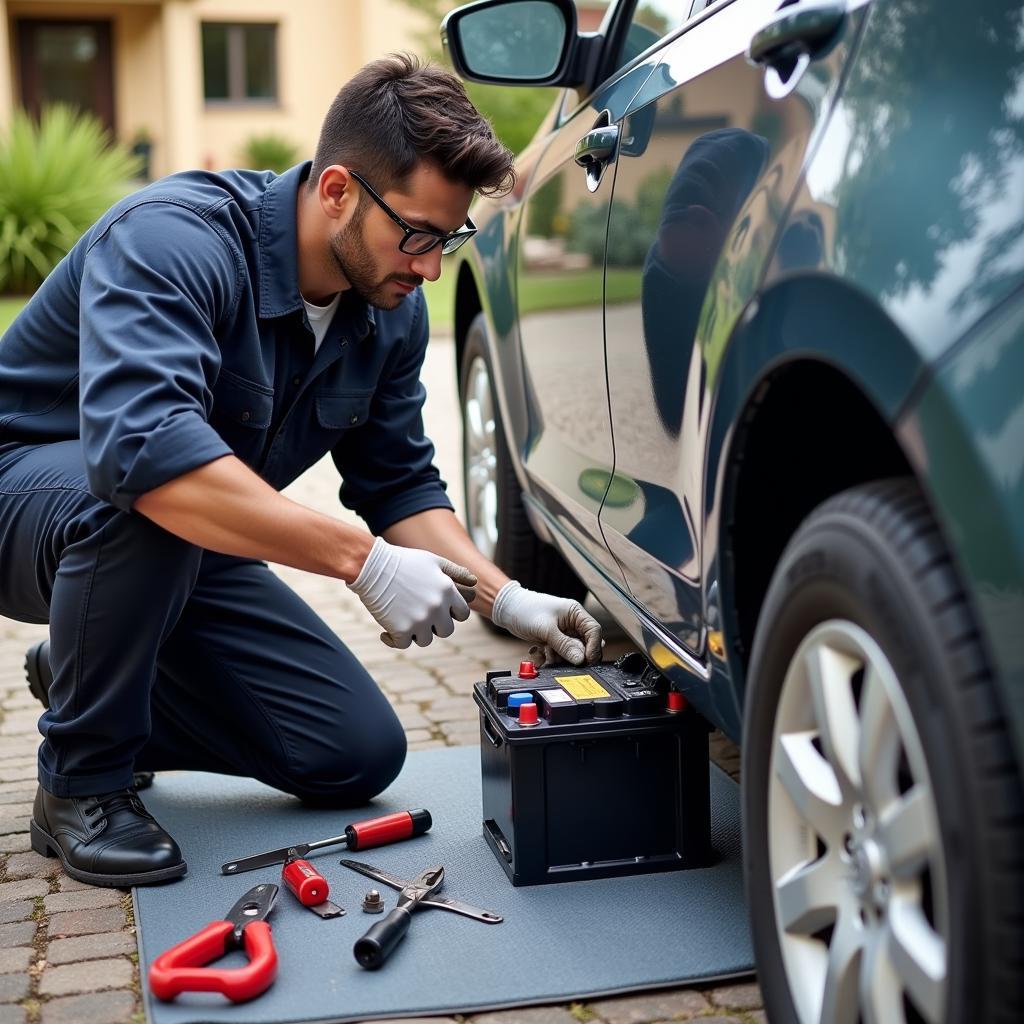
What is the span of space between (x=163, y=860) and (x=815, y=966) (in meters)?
1.26

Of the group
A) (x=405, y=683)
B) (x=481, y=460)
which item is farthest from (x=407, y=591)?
(x=481, y=460)

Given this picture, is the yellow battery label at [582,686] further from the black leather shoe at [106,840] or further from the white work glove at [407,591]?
the black leather shoe at [106,840]

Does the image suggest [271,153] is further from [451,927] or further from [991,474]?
[991,474]

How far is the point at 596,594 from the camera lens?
2.72 metres

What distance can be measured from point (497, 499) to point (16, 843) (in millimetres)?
1526

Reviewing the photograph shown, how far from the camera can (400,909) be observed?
214 cm

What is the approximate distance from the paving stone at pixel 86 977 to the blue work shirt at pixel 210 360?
0.69m

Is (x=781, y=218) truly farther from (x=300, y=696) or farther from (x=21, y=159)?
(x=21, y=159)

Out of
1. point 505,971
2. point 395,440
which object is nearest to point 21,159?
point 395,440

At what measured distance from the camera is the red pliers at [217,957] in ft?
6.38

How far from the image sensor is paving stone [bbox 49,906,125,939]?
2266mm

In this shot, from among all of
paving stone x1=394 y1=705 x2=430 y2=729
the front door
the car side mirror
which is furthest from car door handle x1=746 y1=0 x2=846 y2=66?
the front door

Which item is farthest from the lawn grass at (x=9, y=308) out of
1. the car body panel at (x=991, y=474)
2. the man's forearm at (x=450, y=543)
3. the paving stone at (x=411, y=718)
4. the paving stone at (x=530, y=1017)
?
the car body panel at (x=991, y=474)

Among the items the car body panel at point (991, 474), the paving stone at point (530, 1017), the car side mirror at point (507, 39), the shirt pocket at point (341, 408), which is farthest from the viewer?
the car side mirror at point (507, 39)
